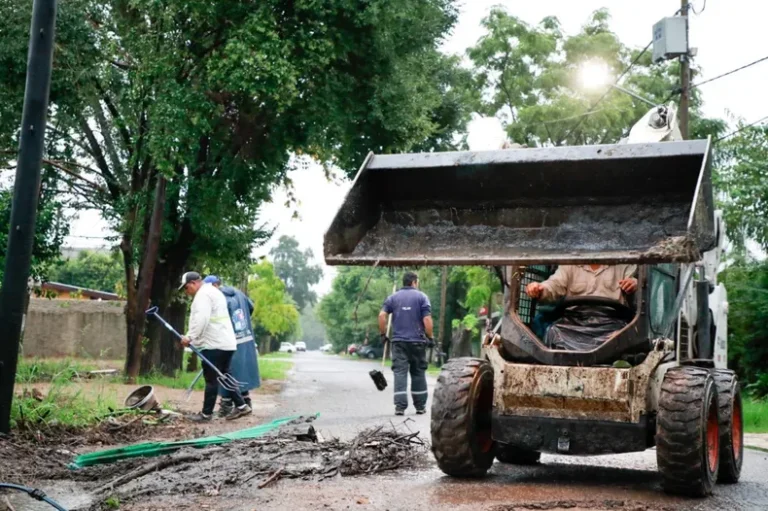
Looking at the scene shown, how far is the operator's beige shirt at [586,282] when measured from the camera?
7836 mm

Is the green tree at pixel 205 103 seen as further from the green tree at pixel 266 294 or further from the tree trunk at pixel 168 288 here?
the green tree at pixel 266 294

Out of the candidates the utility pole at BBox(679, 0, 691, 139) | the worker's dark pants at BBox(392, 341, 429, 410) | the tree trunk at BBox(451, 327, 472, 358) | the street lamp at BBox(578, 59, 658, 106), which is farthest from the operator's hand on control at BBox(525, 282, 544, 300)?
the tree trunk at BBox(451, 327, 472, 358)

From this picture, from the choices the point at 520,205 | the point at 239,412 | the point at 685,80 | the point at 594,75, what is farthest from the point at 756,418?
the point at 594,75

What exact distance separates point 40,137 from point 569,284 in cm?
481

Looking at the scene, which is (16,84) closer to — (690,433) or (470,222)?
(470,222)

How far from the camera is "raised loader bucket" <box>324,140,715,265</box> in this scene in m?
7.49

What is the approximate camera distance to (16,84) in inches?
704

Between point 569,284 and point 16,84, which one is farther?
point 16,84

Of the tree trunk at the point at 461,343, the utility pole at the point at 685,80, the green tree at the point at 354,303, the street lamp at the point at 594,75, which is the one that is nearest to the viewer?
the utility pole at the point at 685,80

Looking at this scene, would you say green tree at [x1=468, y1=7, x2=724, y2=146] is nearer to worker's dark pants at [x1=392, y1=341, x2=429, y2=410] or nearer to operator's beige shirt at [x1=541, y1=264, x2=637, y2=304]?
worker's dark pants at [x1=392, y1=341, x2=429, y2=410]

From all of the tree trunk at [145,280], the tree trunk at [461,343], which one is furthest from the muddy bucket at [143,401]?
the tree trunk at [461,343]

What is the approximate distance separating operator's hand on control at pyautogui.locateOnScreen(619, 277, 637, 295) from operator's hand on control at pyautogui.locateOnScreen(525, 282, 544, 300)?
67 centimetres

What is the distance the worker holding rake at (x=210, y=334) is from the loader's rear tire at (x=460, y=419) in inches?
201

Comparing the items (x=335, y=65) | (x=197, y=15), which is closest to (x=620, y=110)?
(x=335, y=65)
